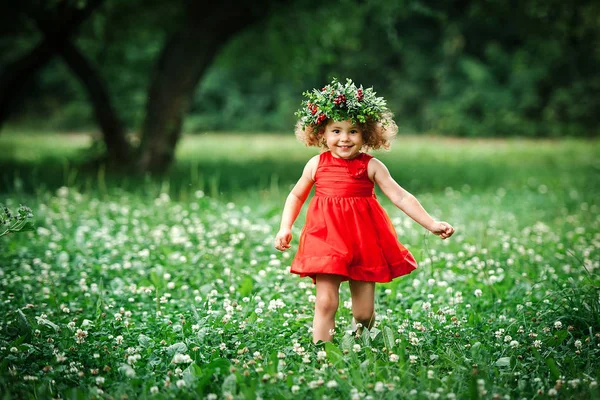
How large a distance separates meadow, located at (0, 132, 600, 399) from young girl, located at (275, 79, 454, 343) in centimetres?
34

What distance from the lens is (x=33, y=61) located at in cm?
1147

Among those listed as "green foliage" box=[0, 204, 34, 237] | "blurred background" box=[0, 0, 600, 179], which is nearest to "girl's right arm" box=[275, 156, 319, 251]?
"green foliage" box=[0, 204, 34, 237]

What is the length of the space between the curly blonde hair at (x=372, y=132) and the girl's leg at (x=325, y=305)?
0.89 metres

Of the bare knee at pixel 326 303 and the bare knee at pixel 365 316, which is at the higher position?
the bare knee at pixel 326 303

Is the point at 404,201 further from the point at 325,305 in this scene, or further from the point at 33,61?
the point at 33,61

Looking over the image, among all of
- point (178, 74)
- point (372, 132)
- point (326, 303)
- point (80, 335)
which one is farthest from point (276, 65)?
point (80, 335)

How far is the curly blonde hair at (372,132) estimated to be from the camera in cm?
399

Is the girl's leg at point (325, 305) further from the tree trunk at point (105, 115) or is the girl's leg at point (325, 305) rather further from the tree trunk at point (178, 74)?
the tree trunk at point (105, 115)

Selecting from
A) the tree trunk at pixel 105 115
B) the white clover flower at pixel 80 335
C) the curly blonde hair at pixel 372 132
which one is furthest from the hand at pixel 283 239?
the tree trunk at pixel 105 115

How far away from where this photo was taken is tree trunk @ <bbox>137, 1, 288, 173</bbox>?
12.0 meters

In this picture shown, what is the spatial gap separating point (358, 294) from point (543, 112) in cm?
3099

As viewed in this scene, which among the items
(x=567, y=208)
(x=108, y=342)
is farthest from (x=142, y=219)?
(x=567, y=208)

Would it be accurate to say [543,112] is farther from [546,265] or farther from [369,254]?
[369,254]

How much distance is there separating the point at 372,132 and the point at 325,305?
3.72 feet
